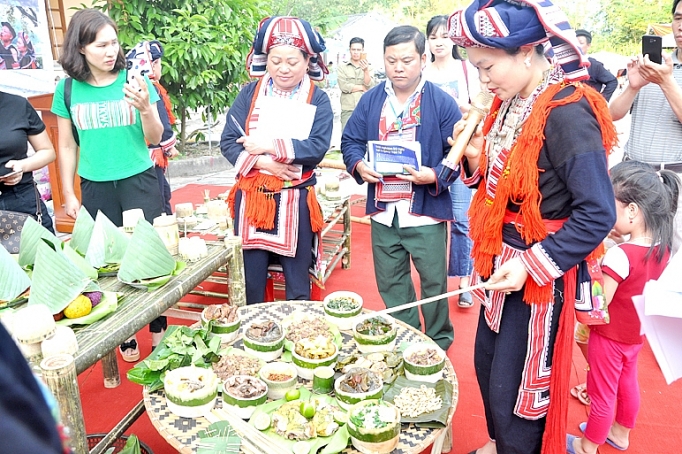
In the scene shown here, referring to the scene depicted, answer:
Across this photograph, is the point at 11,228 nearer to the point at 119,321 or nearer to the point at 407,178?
the point at 119,321

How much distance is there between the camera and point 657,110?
256 centimetres

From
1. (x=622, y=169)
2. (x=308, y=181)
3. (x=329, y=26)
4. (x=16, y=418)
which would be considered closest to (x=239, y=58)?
(x=329, y=26)

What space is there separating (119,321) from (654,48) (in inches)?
96.7

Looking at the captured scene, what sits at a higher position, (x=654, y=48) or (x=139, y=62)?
(x=654, y=48)

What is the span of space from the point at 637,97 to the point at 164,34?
20.0 feet

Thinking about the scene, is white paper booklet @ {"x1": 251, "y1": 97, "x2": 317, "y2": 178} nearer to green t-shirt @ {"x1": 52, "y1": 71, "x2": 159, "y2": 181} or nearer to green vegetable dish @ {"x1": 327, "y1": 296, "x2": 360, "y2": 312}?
green t-shirt @ {"x1": 52, "y1": 71, "x2": 159, "y2": 181}

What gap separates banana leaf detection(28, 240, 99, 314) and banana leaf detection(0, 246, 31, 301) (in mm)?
96

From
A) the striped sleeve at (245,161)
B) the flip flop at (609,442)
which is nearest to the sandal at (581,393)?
the flip flop at (609,442)

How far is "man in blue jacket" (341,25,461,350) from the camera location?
2.48 meters

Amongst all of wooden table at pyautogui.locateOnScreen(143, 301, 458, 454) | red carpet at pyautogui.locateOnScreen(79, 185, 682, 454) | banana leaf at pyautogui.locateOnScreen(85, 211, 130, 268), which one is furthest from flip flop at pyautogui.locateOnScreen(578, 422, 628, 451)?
banana leaf at pyautogui.locateOnScreen(85, 211, 130, 268)

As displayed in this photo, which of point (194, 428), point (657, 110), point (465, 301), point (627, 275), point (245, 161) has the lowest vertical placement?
point (465, 301)

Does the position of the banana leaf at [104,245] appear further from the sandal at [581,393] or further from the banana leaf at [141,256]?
the sandal at [581,393]

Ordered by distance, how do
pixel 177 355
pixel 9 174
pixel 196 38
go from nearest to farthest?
pixel 177 355 → pixel 9 174 → pixel 196 38

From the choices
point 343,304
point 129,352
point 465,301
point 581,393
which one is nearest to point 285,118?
point 343,304
